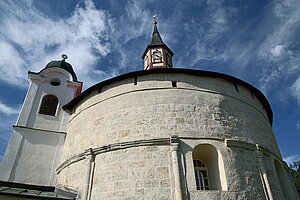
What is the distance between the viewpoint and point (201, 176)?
694 cm

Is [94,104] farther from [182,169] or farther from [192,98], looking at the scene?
[182,169]

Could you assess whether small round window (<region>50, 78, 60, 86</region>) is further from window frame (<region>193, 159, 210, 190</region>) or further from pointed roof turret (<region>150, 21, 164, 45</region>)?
window frame (<region>193, 159, 210, 190</region>)

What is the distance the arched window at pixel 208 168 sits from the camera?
6532 millimetres

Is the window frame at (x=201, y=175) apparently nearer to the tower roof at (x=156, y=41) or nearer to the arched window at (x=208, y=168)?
the arched window at (x=208, y=168)

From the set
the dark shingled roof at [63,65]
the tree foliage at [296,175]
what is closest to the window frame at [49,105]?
the dark shingled roof at [63,65]

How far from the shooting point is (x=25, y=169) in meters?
9.21

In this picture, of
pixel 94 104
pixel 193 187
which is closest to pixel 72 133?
pixel 94 104

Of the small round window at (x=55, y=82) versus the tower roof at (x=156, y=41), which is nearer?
the small round window at (x=55, y=82)

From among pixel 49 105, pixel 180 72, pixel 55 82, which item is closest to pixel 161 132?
pixel 180 72

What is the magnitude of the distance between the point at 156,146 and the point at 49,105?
750 cm

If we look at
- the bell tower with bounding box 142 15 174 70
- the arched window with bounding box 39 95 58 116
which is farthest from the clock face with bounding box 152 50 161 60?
the arched window with bounding box 39 95 58 116

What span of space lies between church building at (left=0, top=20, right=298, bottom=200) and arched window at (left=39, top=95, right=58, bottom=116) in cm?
94

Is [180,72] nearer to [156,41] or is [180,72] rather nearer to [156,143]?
[156,143]

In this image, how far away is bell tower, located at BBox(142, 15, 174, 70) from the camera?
15250mm
